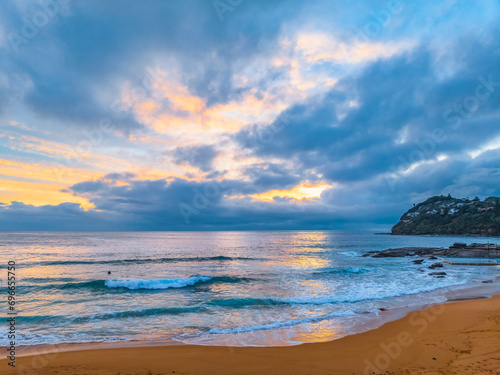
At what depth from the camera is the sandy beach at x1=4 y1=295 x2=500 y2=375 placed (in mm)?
8422

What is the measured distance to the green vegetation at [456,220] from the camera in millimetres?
129625

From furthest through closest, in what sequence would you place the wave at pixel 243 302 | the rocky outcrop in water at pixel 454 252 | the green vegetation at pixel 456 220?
the green vegetation at pixel 456 220 < the rocky outcrop in water at pixel 454 252 < the wave at pixel 243 302

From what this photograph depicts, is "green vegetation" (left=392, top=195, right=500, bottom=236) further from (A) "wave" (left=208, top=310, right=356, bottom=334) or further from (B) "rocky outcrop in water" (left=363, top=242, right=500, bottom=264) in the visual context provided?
A: (A) "wave" (left=208, top=310, right=356, bottom=334)

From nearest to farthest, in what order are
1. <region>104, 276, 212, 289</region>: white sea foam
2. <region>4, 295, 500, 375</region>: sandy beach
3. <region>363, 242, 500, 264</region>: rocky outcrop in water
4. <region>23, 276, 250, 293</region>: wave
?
<region>4, 295, 500, 375</region>: sandy beach < <region>23, 276, 250, 293</region>: wave < <region>104, 276, 212, 289</region>: white sea foam < <region>363, 242, 500, 264</region>: rocky outcrop in water

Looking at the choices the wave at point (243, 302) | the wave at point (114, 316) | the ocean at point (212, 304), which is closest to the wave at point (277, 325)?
the ocean at point (212, 304)

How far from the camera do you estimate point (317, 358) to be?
945cm

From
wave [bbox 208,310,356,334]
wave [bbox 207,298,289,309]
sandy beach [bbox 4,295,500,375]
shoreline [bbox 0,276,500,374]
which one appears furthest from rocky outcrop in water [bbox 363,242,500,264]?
sandy beach [bbox 4,295,500,375]

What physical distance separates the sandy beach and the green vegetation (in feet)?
496

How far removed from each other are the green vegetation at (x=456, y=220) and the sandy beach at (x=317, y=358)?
15128 cm

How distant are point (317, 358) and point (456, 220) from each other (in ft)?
600

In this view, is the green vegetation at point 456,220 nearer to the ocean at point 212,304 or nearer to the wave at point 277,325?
the ocean at point 212,304

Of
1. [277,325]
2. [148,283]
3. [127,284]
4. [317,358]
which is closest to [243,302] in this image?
[277,325]

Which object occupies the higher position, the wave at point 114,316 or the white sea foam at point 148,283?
the wave at point 114,316

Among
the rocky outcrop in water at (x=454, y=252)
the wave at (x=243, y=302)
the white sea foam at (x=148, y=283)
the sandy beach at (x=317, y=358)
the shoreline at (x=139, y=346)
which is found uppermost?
the sandy beach at (x=317, y=358)
